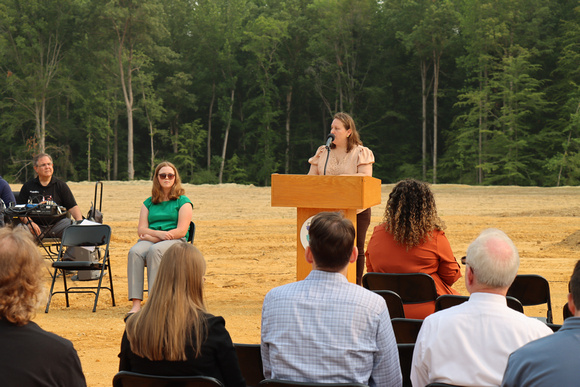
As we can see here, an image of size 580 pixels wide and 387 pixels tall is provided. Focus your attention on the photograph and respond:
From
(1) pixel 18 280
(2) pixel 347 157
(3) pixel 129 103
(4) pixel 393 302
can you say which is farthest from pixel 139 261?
→ (3) pixel 129 103

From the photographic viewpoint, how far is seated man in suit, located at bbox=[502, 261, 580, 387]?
198 centimetres

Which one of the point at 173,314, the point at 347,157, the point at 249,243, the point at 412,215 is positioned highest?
the point at 347,157

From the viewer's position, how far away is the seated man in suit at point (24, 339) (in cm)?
223

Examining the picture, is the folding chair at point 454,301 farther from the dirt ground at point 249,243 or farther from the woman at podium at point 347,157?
the woman at podium at point 347,157

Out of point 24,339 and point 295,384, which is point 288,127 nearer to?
point 295,384

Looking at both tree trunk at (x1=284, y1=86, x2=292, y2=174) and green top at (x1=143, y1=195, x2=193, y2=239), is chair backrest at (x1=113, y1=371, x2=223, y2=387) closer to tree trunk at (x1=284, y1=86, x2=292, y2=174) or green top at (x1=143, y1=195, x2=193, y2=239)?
green top at (x1=143, y1=195, x2=193, y2=239)

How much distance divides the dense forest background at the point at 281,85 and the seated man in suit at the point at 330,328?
38.5 metres

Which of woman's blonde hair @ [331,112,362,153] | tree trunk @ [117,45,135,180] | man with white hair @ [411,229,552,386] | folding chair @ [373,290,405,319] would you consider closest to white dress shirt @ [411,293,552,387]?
man with white hair @ [411,229,552,386]

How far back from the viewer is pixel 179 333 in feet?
8.75

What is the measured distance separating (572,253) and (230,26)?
4302cm

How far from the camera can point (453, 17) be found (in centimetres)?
4434

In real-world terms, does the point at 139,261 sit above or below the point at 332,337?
below

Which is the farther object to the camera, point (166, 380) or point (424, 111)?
point (424, 111)

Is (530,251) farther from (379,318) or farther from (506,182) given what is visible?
(506,182)
